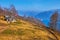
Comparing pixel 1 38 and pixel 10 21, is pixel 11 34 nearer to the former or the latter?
pixel 1 38

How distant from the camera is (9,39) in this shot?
73562 millimetres

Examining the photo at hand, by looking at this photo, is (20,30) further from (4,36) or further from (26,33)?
(4,36)

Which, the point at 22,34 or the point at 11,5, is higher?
the point at 11,5

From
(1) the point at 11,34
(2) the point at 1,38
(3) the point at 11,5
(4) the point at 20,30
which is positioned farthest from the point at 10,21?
(3) the point at 11,5

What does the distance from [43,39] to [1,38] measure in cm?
1717

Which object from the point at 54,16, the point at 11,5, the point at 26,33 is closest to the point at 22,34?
the point at 26,33

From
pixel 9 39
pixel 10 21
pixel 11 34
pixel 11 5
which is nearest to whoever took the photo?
pixel 9 39

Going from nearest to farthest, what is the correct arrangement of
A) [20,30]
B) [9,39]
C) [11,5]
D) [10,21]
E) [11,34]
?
[9,39] → [11,34] → [20,30] → [10,21] → [11,5]

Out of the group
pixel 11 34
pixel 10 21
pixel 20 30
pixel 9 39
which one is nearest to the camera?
pixel 9 39

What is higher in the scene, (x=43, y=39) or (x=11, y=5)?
(x=11, y=5)

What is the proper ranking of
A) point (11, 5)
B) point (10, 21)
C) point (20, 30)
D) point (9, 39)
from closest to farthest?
point (9, 39) → point (20, 30) → point (10, 21) → point (11, 5)

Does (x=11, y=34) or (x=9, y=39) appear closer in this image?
(x=9, y=39)

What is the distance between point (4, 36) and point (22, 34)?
926 cm

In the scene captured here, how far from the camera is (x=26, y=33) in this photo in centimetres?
8562
